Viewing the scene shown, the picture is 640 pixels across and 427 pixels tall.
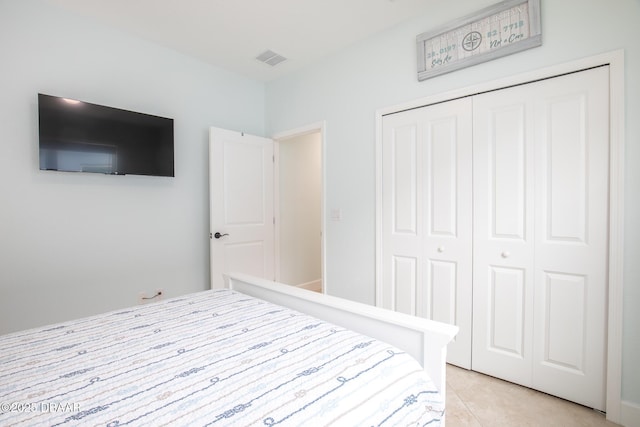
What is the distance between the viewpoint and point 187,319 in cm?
138

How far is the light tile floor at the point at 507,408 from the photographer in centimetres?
159

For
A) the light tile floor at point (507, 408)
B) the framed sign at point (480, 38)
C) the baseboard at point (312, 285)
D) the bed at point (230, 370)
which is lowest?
the light tile floor at point (507, 408)

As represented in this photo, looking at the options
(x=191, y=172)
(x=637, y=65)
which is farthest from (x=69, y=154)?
(x=637, y=65)

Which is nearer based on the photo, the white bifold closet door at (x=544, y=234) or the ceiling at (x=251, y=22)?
the white bifold closet door at (x=544, y=234)

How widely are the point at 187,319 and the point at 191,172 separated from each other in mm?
1985

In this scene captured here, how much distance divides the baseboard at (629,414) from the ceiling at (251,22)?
8.84 feet

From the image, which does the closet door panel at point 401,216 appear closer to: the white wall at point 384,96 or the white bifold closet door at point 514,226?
the white bifold closet door at point 514,226

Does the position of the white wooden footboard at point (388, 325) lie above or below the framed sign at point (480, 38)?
below

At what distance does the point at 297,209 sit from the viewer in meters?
3.99

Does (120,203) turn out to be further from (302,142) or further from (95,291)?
(302,142)

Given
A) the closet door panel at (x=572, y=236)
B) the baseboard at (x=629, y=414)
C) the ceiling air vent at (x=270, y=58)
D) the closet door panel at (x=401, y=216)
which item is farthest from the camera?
the ceiling air vent at (x=270, y=58)

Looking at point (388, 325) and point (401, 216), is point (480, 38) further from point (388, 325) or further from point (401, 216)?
point (388, 325)

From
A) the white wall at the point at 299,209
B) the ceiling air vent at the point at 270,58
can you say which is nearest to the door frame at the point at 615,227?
the ceiling air vent at the point at 270,58

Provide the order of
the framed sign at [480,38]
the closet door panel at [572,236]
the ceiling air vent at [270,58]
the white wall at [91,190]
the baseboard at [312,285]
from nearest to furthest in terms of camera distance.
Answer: the closet door panel at [572,236], the framed sign at [480,38], the white wall at [91,190], the ceiling air vent at [270,58], the baseboard at [312,285]
